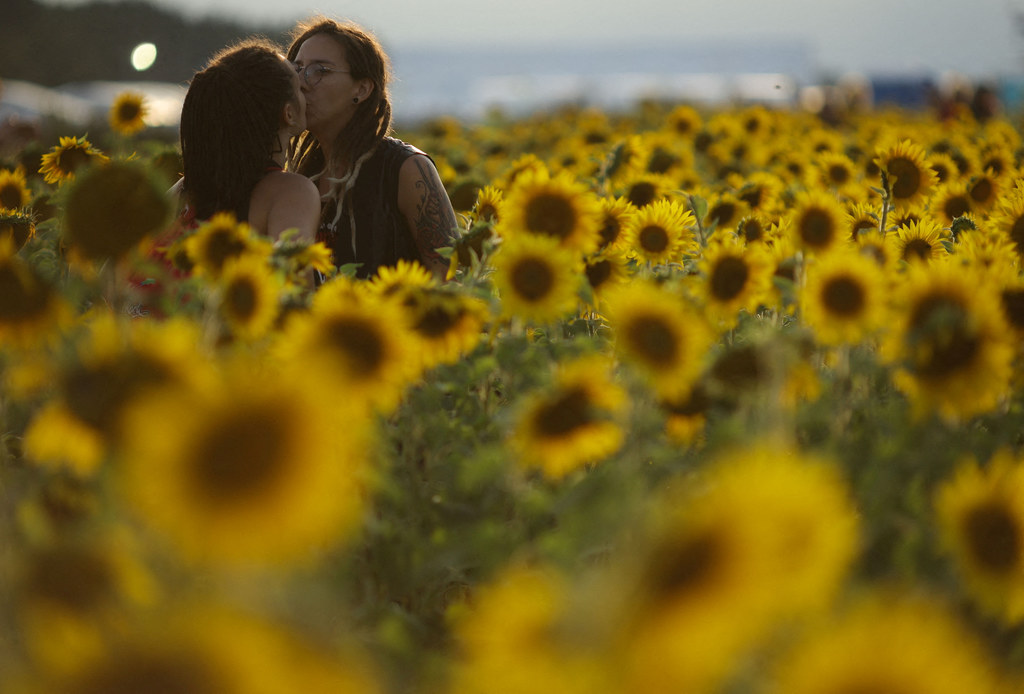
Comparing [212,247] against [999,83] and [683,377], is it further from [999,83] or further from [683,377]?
[999,83]

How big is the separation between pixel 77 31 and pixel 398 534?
47239 mm

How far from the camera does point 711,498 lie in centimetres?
98

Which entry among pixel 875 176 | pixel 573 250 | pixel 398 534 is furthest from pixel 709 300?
pixel 875 176

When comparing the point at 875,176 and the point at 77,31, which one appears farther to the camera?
the point at 77,31

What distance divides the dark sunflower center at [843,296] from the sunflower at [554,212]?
67 cm

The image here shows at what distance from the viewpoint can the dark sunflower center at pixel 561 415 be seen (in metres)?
1.73

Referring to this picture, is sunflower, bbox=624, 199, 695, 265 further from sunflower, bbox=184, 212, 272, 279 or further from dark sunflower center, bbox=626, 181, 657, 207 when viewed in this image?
sunflower, bbox=184, 212, 272, 279

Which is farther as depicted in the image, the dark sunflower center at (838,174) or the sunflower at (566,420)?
the dark sunflower center at (838,174)

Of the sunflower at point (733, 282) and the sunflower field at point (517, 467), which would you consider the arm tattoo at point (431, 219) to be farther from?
the sunflower at point (733, 282)

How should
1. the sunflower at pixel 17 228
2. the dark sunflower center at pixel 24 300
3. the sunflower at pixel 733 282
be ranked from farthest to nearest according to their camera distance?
the sunflower at pixel 17 228 < the sunflower at pixel 733 282 < the dark sunflower center at pixel 24 300

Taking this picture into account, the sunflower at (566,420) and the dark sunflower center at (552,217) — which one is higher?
the dark sunflower center at (552,217)

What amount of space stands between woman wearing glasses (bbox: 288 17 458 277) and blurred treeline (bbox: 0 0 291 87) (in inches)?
1343

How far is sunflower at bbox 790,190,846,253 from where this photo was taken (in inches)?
99.8

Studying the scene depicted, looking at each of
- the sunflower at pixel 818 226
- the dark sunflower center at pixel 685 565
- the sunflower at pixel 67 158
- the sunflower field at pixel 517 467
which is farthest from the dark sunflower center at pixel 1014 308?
the sunflower at pixel 67 158
